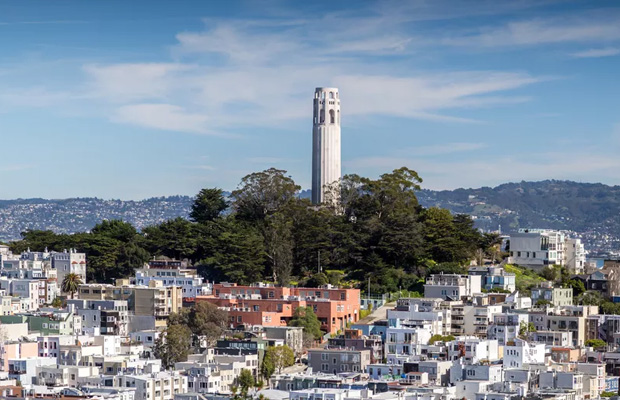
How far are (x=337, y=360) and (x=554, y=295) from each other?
13.2 m

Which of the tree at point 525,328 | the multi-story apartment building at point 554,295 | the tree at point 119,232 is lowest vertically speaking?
the tree at point 525,328

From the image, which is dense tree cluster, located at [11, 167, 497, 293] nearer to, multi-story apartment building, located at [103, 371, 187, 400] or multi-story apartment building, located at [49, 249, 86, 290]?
multi-story apartment building, located at [49, 249, 86, 290]

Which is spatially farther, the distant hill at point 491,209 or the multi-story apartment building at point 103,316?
the distant hill at point 491,209

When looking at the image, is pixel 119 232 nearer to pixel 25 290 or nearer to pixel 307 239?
pixel 25 290

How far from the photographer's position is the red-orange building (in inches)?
2127

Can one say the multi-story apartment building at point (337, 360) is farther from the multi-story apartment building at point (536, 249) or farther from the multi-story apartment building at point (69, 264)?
the multi-story apartment building at point (536, 249)

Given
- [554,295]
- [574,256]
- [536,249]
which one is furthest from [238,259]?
[574,256]

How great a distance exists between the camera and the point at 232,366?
4684cm

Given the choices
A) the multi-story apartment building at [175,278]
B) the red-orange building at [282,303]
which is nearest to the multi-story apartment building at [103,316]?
the red-orange building at [282,303]

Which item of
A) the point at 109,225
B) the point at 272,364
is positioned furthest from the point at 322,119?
the point at 272,364

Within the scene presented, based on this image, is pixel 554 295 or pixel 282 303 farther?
pixel 554 295

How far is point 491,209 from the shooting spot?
181 meters

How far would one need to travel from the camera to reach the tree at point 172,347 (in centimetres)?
4925

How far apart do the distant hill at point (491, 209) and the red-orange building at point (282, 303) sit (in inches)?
4339
